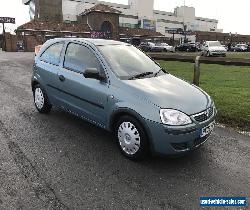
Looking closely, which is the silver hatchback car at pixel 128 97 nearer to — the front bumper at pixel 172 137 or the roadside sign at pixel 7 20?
the front bumper at pixel 172 137

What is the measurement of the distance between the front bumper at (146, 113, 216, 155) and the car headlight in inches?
2.5

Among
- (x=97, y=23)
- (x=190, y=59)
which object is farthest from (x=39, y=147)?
(x=97, y=23)

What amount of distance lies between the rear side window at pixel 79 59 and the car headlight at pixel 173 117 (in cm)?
149

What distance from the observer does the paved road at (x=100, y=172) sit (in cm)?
326

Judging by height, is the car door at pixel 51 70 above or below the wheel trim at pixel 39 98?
above

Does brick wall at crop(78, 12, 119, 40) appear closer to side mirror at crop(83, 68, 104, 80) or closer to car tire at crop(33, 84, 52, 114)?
car tire at crop(33, 84, 52, 114)

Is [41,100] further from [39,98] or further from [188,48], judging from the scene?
[188,48]

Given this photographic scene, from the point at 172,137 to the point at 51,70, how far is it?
308 centimetres

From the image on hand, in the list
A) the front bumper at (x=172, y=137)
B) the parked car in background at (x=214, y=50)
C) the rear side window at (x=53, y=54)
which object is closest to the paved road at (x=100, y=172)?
the front bumper at (x=172, y=137)

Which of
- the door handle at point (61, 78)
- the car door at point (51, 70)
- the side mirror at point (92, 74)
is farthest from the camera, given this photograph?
the car door at point (51, 70)

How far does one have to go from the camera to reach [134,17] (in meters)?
77.9

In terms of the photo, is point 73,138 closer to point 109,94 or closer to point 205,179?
point 109,94

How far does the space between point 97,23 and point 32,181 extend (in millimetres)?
55505

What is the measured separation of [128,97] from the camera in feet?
13.6
